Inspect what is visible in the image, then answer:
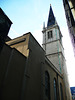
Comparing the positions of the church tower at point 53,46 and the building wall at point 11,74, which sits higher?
the church tower at point 53,46

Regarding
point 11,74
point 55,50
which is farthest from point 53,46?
point 11,74

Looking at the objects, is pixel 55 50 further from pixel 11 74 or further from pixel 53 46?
pixel 11 74

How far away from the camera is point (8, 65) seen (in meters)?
5.34

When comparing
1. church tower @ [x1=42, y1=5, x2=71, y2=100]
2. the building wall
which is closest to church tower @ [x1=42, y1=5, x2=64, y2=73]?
church tower @ [x1=42, y1=5, x2=71, y2=100]

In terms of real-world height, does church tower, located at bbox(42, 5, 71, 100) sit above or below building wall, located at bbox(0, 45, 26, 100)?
above

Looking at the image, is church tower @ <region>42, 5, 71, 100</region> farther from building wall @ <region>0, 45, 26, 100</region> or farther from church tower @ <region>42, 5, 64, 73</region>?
building wall @ <region>0, 45, 26, 100</region>

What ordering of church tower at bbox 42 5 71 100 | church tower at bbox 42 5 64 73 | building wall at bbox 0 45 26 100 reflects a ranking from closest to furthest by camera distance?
building wall at bbox 0 45 26 100
church tower at bbox 42 5 71 100
church tower at bbox 42 5 64 73

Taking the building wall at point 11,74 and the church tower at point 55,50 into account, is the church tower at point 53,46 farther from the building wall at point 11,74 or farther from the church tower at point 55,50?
the building wall at point 11,74

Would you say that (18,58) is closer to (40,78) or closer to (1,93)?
(1,93)

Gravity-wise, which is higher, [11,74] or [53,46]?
[53,46]

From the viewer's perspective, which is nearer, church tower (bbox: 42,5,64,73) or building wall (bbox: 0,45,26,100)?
building wall (bbox: 0,45,26,100)

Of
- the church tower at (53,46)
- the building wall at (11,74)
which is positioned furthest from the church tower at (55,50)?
the building wall at (11,74)

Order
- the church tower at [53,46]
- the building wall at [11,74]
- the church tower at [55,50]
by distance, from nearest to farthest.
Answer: the building wall at [11,74] < the church tower at [55,50] < the church tower at [53,46]

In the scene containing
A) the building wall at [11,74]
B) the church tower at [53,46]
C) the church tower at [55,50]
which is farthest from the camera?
the church tower at [53,46]
